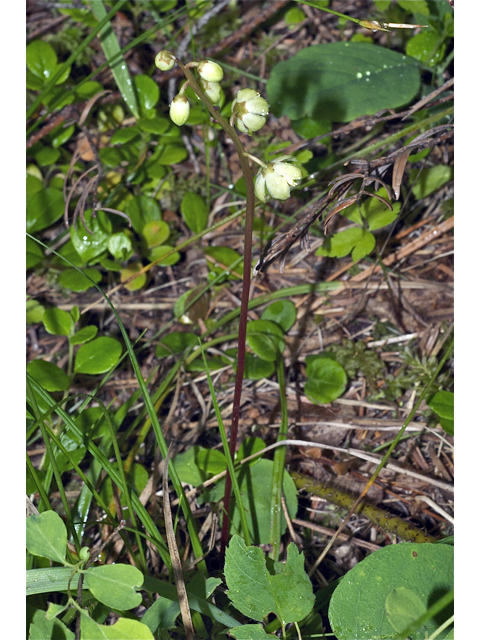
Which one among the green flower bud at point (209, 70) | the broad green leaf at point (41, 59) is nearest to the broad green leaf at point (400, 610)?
the green flower bud at point (209, 70)

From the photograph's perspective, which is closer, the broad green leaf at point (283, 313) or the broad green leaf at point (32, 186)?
the broad green leaf at point (283, 313)

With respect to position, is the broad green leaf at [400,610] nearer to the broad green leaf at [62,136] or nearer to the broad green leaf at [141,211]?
the broad green leaf at [141,211]

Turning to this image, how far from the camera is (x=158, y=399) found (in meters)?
1.67

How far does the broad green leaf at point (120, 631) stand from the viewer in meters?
0.93

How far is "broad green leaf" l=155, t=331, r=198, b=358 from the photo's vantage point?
5.85 feet

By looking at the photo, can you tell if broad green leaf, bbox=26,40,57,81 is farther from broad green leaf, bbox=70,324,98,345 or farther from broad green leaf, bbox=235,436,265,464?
broad green leaf, bbox=235,436,265,464

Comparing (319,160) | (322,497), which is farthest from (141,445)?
(319,160)

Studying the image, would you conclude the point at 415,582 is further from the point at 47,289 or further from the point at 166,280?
the point at 47,289

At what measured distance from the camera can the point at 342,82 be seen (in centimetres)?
200

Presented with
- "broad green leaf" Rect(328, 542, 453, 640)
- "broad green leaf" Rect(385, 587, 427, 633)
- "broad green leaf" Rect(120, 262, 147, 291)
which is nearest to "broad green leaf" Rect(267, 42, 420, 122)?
"broad green leaf" Rect(120, 262, 147, 291)

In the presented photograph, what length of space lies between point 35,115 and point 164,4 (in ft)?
2.62

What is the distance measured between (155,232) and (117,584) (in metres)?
1.38

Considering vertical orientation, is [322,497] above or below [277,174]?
below

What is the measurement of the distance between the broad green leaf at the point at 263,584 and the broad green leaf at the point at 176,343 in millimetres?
833
